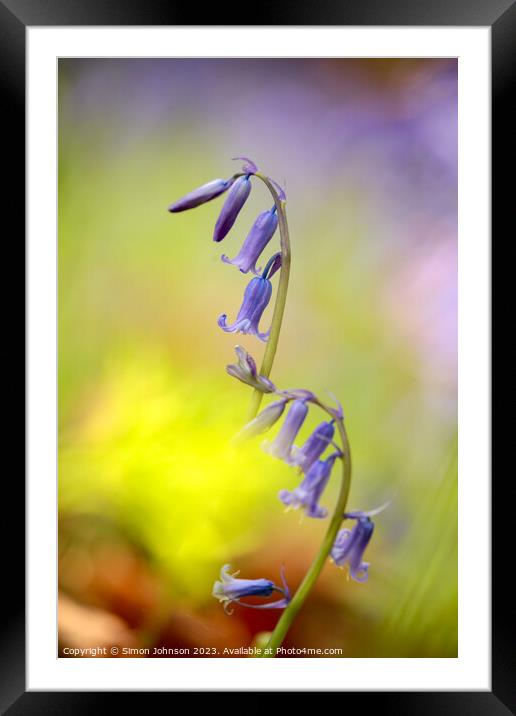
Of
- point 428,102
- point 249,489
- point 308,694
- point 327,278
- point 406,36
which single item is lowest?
point 308,694

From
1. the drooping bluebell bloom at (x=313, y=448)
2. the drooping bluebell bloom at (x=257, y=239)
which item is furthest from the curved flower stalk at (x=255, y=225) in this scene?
the drooping bluebell bloom at (x=313, y=448)

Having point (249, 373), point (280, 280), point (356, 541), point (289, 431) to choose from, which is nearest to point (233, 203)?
point (280, 280)

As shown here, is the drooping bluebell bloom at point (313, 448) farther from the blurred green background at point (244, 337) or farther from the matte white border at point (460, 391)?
the matte white border at point (460, 391)

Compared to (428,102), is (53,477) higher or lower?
lower

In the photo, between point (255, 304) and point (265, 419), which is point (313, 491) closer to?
point (265, 419)

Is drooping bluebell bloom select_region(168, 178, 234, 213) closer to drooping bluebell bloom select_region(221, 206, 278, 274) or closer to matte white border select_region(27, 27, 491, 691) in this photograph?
drooping bluebell bloom select_region(221, 206, 278, 274)

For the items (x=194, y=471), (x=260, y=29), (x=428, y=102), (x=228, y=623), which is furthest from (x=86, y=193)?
(x=228, y=623)

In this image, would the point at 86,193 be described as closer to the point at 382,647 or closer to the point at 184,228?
the point at 184,228
